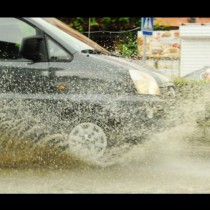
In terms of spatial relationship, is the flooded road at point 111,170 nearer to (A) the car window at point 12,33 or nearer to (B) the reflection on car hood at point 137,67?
(B) the reflection on car hood at point 137,67

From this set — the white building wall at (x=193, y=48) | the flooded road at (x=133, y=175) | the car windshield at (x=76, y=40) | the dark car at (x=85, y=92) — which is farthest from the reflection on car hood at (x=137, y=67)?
the white building wall at (x=193, y=48)

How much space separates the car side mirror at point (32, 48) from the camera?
210 inches

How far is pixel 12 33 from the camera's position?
561 centimetres

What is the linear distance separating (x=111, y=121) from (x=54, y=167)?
88cm

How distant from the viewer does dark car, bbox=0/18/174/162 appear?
17.2 ft

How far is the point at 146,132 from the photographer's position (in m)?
5.32

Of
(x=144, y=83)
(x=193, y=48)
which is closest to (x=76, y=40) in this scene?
(x=144, y=83)

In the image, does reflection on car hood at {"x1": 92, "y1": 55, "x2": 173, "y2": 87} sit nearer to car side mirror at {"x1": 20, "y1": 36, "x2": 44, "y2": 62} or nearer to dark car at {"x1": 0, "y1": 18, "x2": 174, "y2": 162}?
dark car at {"x1": 0, "y1": 18, "x2": 174, "y2": 162}

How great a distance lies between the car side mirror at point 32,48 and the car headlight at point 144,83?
3.45 ft

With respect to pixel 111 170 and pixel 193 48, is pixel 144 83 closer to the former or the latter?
pixel 111 170

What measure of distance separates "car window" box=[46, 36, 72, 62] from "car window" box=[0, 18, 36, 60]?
24cm

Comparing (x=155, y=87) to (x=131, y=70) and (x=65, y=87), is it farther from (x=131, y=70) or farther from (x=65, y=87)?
(x=65, y=87)
